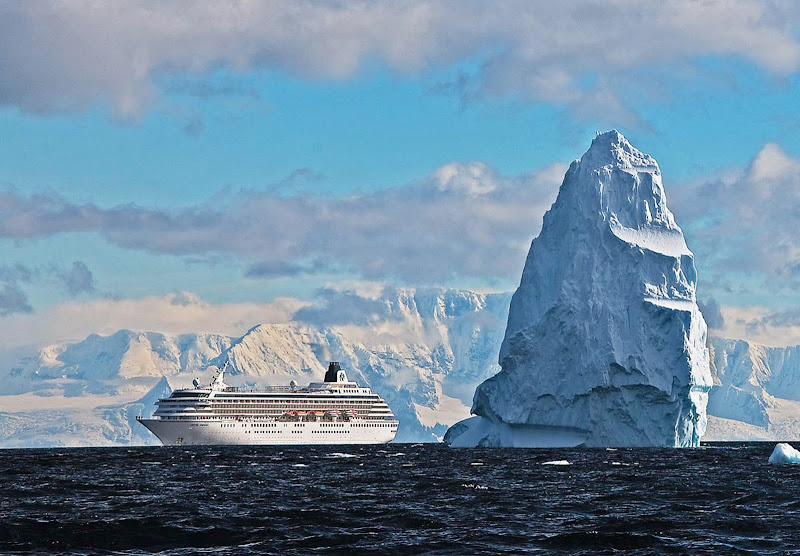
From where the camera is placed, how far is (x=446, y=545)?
25.6 m

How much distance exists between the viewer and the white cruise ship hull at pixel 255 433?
463 feet

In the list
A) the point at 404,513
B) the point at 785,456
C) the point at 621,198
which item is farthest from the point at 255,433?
the point at 404,513

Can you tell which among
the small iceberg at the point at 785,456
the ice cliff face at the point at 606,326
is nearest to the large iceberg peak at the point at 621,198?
the ice cliff face at the point at 606,326

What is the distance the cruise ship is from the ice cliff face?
5399cm

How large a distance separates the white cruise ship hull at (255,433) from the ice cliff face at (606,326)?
175ft

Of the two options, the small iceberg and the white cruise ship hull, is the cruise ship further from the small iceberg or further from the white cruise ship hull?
the small iceberg

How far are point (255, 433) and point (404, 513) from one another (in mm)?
113772

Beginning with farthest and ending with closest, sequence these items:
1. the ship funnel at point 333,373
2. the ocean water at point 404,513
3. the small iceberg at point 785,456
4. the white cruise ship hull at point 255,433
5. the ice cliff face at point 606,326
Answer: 1. the ship funnel at point 333,373
2. the white cruise ship hull at point 255,433
3. the ice cliff face at point 606,326
4. the small iceberg at point 785,456
5. the ocean water at point 404,513

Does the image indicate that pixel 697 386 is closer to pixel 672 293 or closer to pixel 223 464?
pixel 672 293

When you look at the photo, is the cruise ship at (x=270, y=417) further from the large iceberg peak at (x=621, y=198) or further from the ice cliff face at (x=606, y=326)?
the large iceberg peak at (x=621, y=198)

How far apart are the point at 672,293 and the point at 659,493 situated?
174ft

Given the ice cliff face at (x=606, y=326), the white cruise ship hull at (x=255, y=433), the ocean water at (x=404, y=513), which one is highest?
the ice cliff face at (x=606, y=326)

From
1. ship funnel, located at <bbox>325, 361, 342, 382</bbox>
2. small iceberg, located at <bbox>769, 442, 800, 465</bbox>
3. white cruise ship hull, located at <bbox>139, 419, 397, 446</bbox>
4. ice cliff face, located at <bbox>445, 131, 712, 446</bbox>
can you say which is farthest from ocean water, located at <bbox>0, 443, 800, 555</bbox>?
ship funnel, located at <bbox>325, 361, 342, 382</bbox>

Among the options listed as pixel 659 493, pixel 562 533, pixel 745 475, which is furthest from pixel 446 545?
pixel 745 475
